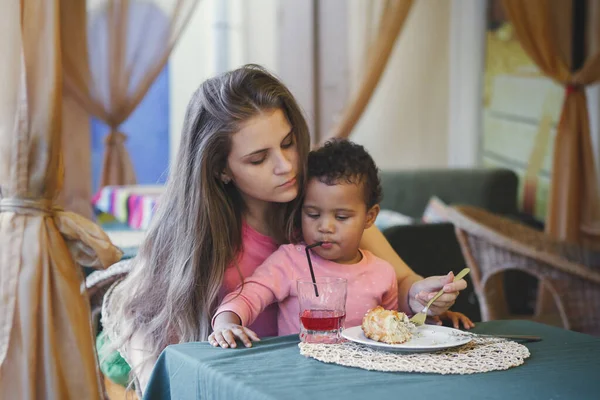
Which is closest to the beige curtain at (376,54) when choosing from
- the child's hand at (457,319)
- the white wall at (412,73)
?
the white wall at (412,73)

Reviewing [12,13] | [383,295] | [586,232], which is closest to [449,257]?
[586,232]

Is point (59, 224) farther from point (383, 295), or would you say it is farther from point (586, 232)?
point (586, 232)

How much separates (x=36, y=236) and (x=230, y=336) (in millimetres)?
892

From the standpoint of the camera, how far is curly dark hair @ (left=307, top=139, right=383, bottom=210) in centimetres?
203

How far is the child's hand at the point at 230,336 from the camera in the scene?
1688 millimetres

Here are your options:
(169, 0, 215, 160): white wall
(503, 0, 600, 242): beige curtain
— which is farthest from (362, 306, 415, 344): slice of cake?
(169, 0, 215, 160): white wall

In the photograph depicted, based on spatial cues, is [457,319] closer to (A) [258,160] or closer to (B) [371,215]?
(B) [371,215]

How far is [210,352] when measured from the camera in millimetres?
1648

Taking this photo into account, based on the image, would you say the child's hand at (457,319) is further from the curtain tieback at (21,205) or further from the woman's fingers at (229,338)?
the curtain tieback at (21,205)

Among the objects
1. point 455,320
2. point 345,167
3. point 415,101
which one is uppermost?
point 415,101

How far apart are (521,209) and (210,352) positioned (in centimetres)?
480

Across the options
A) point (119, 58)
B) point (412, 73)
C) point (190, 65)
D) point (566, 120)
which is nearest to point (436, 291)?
point (566, 120)

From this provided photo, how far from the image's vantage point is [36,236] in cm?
237

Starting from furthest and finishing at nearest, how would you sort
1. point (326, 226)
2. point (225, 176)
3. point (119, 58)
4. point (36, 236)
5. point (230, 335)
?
point (119, 58), point (36, 236), point (225, 176), point (326, 226), point (230, 335)
